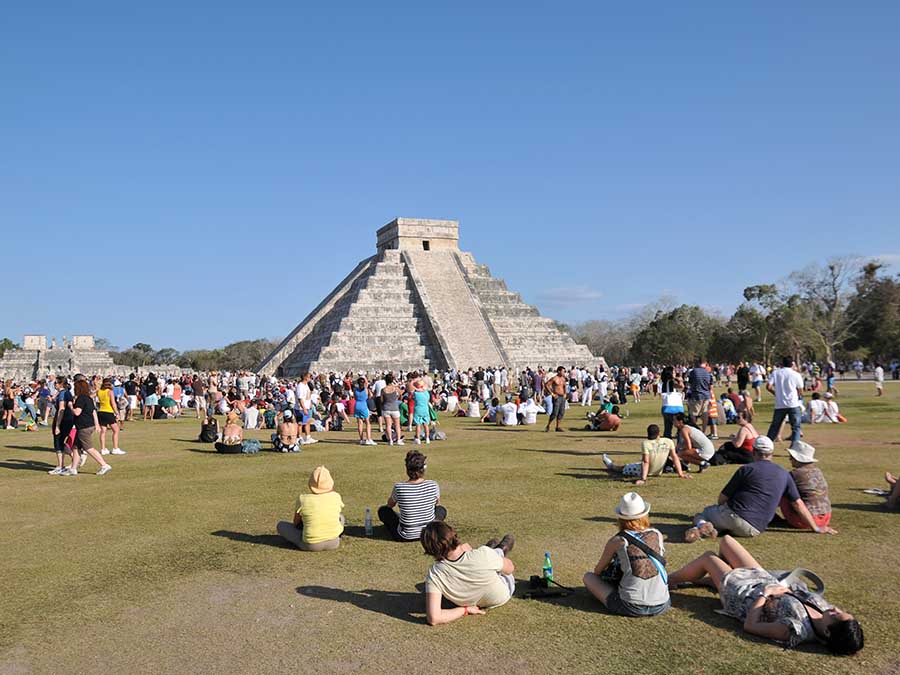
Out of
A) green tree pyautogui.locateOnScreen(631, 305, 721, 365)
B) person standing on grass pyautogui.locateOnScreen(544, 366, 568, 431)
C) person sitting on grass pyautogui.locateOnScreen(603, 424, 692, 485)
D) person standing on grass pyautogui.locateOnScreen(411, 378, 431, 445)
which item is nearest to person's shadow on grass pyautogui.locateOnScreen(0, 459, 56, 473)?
person standing on grass pyautogui.locateOnScreen(411, 378, 431, 445)

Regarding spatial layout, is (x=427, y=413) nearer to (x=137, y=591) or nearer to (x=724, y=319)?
(x=137, y=591)

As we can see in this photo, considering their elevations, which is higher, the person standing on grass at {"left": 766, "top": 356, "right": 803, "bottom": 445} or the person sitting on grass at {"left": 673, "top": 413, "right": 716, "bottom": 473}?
the person standing on grass at {"left": 766, "top": 356, "right": 803, "bottom": 445}

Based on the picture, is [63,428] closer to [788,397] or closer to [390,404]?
Answer: [390,404]

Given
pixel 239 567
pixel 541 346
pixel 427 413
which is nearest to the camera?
pixel 239 567

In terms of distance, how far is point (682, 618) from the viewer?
17.4 feet

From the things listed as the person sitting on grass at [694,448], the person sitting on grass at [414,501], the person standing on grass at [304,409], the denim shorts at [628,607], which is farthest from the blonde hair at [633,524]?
the person standing on grass at [304,409]

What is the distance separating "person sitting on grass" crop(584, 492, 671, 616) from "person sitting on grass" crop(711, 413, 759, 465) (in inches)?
270

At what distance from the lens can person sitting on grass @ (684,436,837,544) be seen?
7.21 m

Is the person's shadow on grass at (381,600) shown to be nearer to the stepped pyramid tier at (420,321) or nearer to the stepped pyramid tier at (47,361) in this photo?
the stepped pyramid tier at (420,321)

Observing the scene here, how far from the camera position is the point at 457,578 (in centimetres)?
534

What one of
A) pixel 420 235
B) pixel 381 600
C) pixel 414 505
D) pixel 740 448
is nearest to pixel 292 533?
pixel 414 505

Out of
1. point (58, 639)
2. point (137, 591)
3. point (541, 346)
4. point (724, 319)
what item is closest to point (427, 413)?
point (137, 591)

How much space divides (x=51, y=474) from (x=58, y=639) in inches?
327

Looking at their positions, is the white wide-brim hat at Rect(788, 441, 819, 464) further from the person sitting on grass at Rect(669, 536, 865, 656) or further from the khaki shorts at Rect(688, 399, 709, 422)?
the khaki shorts at Rect(688, 399, 709, 422)
